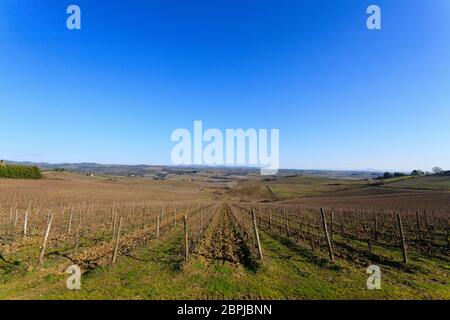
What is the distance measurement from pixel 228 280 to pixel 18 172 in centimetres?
10112

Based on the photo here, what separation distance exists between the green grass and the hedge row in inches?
3619

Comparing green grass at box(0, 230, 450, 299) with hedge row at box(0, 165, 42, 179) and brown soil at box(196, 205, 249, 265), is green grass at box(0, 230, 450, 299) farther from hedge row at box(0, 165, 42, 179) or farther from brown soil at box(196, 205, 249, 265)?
hedge row at box(0, 165, 42, 179)

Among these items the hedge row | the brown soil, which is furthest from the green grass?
the hedge row

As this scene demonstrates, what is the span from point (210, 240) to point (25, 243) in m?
11.9

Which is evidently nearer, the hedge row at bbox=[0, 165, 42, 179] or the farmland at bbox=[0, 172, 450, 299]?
the farmland at bbox=[0, 172, 450, 299]

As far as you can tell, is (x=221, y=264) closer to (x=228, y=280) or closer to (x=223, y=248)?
(x=228, y=280)

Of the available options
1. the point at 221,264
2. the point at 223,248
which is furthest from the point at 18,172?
the point at 221,264

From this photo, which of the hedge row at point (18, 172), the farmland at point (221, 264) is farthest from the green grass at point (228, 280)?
the hedge row at point (18, 172)

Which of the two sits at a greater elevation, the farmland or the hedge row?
the hedge row

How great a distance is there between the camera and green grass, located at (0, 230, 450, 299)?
11.0 meters

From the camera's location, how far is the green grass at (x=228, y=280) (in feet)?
36.0
